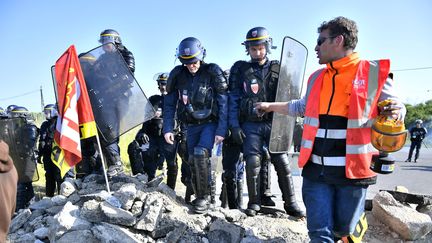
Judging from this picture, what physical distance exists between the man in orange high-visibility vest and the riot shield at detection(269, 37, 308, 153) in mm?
1049

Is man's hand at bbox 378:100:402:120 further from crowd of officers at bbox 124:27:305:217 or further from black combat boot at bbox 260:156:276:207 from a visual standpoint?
black combat boot at bbox 260:156:276:207

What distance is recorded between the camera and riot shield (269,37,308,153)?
11.9 feet

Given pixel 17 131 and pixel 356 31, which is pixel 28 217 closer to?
pixel 17 131

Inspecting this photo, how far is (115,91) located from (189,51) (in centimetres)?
115

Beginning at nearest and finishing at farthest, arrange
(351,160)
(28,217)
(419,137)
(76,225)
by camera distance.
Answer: (351,160)
(76,225)
(28,217)
(419,137)

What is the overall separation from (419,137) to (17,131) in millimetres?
14387

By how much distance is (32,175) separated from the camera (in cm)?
549

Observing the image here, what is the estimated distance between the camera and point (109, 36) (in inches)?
199

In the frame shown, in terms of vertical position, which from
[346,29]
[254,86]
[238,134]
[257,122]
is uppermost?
[346,29]

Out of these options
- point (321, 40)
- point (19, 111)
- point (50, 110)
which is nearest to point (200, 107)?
point (321, 40)

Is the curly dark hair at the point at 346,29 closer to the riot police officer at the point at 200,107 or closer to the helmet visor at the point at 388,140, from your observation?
the helmet visor at the point at 388,140

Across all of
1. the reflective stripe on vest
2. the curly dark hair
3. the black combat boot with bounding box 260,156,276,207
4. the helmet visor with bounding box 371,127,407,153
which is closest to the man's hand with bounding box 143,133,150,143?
the black combat boot with bounding box 260,156,276,207

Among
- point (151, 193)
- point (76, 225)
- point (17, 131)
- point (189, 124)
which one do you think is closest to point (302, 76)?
point (189, 124)

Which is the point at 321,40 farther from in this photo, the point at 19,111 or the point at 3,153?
the point at 19,111
